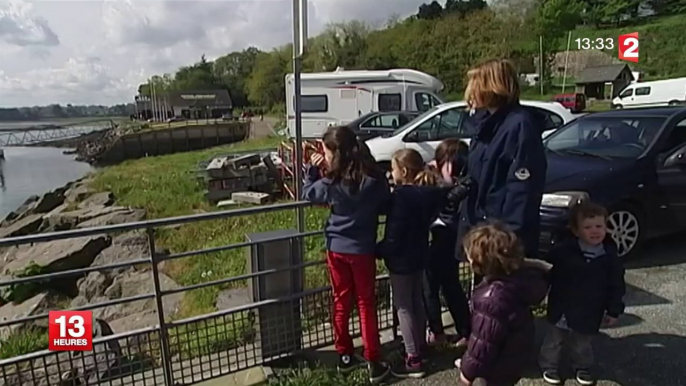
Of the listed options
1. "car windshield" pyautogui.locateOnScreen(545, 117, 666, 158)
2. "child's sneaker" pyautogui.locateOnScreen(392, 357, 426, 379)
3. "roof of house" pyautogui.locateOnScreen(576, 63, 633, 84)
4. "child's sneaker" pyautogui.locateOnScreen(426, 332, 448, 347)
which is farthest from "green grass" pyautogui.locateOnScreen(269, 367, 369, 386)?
"roof of house" pyautogui.locateOnScreen(576, 63, 633, 84)

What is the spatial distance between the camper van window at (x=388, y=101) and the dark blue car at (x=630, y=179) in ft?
35.2

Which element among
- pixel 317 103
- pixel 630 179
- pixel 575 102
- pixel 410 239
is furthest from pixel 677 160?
pixel 575 102

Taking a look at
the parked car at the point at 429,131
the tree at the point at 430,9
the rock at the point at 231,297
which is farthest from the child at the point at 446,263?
the tree at the point at 430,9

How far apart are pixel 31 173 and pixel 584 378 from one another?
45.2 metres

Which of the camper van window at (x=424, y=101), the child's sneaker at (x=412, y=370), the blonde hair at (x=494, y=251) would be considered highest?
the camper van window at (x=424, y=101)

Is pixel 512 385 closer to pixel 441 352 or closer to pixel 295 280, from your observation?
pixel 441 352

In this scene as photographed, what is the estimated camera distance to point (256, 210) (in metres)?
2.81

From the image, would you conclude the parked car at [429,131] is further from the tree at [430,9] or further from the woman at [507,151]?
the tree at [430,9]

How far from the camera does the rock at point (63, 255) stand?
8039mm

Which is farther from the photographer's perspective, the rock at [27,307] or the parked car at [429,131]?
the parked car at [429,131]

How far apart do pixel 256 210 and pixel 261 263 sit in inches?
14.2

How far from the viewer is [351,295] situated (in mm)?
2793

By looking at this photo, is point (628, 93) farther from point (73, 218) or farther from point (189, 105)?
point (189, 105)

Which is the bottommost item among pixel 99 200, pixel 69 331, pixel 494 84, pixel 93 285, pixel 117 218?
pixel 93 285
